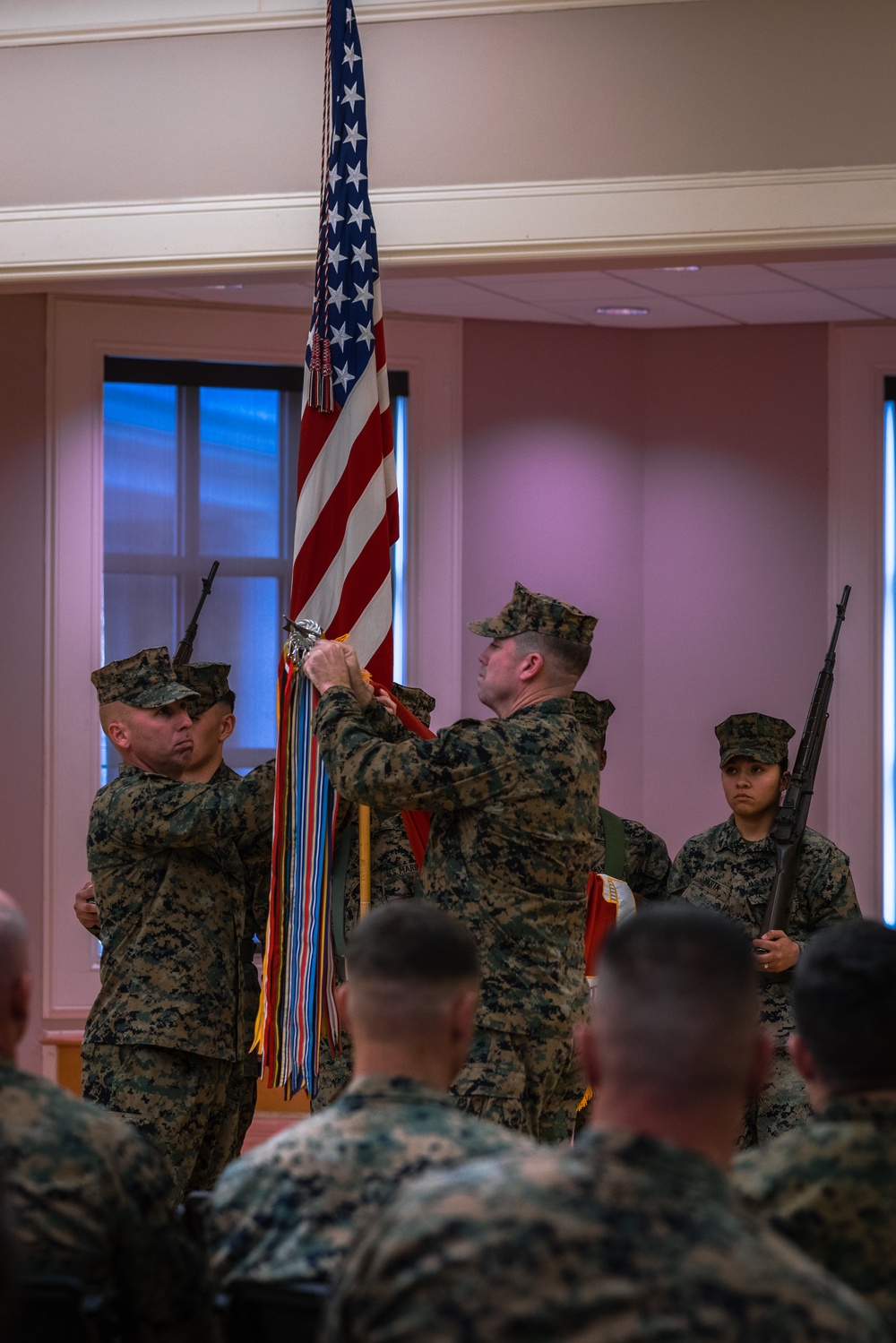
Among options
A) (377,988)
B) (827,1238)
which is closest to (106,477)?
(377,988)

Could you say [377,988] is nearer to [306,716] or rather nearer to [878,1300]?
[878,1300]

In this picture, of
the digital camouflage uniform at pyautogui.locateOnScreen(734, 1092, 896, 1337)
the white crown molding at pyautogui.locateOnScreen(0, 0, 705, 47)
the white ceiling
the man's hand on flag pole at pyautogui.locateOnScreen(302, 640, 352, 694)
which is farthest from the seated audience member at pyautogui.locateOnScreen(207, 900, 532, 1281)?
the white ceiling

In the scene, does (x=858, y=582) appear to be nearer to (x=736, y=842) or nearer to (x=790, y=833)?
(x=736, y=842)

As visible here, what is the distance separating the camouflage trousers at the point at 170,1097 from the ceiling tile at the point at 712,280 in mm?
3080

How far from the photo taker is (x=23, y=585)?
19.5 ft

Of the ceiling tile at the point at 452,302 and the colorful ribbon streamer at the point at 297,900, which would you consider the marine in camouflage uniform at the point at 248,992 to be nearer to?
the colorful ribbon streamer at the point at 297,900

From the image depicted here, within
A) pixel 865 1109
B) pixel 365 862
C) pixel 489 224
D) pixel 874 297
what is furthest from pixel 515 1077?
pixel 874 297

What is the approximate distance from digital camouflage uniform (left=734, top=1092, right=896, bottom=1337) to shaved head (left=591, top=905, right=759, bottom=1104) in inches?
12.7

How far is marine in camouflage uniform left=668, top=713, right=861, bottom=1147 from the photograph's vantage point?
4285 millimetres

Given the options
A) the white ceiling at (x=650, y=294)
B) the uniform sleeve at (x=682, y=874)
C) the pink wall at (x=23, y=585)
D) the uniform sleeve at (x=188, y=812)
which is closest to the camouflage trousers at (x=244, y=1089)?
the uniform sleeve at (x=188, y=812)

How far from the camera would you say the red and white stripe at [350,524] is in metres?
3.79

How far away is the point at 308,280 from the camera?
5090 mm

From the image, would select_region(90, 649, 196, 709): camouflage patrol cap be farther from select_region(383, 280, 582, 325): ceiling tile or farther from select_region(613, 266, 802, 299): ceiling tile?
select_region(613, 266, 802, 299): ceiling tile

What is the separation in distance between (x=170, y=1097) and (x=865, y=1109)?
93.4 inches
